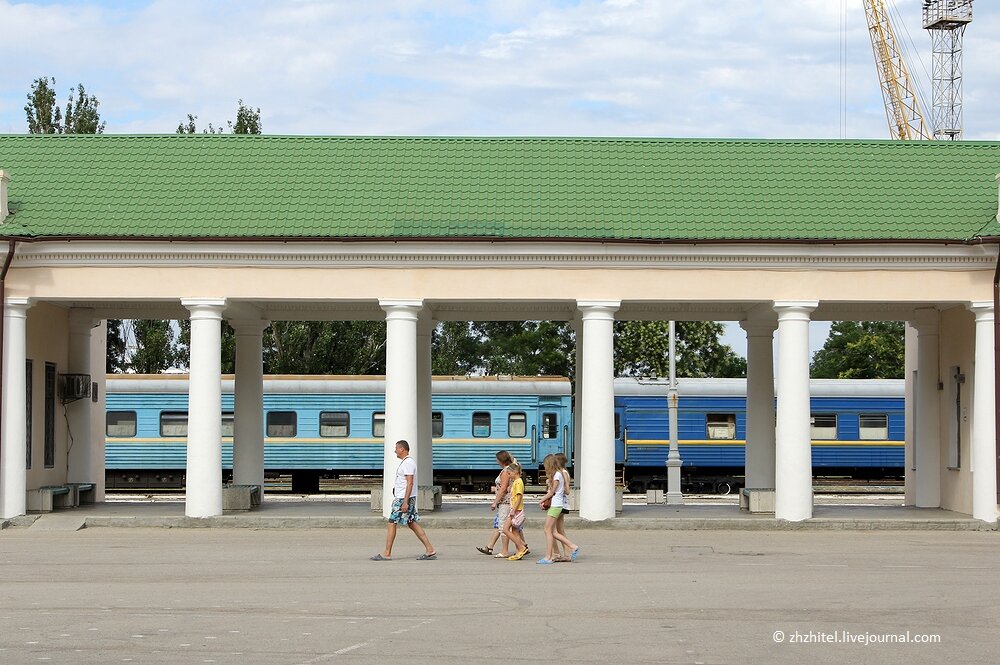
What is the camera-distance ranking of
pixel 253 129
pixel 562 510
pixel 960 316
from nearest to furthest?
pixel 562 510 < pixel 960 316 < pixel 253 129

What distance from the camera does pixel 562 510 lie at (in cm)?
1891

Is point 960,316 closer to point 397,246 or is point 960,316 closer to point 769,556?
point 769,556

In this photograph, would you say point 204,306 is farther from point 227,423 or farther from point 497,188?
point 227,423

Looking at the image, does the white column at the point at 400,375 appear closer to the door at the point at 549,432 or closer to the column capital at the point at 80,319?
the column capital at the point at 80,319

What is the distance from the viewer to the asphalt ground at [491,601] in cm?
1168

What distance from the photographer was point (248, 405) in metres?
28.5

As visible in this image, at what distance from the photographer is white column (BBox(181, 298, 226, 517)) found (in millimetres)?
24469

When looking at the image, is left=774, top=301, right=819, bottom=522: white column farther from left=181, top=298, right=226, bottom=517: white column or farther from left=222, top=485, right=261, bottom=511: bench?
left=222, top=485, right=261, bottom=511: bench

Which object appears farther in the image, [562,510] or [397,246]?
[397,246]

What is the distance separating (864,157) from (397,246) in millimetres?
9137

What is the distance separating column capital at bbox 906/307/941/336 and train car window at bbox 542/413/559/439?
14187 millimetres

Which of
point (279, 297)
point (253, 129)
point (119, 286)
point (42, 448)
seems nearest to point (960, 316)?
point (279, 297)

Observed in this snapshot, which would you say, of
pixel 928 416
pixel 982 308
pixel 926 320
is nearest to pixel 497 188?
pixel 982 308

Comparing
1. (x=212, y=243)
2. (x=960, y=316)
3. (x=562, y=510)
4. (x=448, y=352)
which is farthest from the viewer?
(x=448, y=352)
